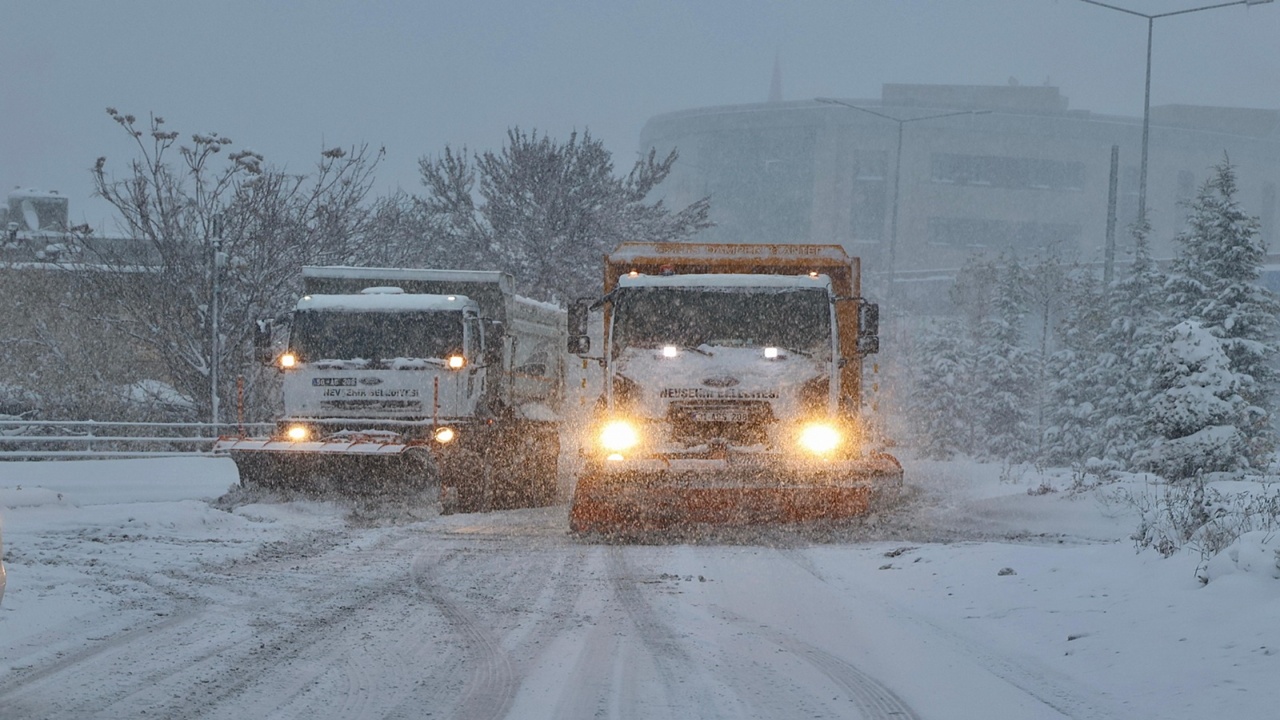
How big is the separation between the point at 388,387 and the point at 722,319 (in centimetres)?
451

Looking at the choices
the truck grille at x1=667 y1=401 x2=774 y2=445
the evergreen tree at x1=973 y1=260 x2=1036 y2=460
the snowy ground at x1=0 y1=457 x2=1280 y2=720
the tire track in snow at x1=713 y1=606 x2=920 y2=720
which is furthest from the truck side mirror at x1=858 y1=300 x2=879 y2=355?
the evergreen tree at x1=973 y1=260 x2=1036 y2=460

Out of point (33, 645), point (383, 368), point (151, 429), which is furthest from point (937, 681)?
point (151, 429)

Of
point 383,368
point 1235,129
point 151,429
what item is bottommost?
point 151,429

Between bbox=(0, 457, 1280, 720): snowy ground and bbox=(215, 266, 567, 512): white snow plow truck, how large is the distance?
2.42 metres

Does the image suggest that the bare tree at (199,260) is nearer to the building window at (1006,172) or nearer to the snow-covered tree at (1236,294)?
the snow-covered tree at (1236,294)

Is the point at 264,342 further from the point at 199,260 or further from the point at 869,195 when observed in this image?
the point at 869,195

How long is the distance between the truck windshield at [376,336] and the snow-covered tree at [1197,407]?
605 inches

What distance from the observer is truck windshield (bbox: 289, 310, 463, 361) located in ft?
53.9

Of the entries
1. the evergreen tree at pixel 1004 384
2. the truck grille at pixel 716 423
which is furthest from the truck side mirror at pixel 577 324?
the evergreen tree at pixel 1004 384

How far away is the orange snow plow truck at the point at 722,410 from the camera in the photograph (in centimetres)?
1328

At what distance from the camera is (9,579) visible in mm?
9477

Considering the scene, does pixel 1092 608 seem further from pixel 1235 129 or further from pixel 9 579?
pixel 1235 129

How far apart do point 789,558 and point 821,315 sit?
10.6 feet

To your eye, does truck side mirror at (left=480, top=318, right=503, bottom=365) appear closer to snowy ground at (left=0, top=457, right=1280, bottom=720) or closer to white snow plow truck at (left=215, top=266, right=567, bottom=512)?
white snow plow truck at (left=215, top=266, right=567, bottom=512)
